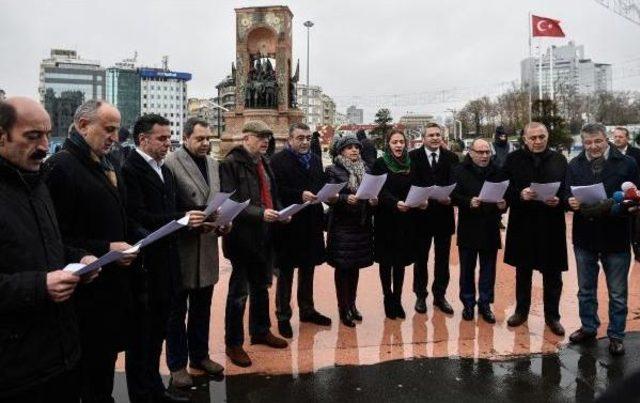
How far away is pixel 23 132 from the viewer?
2.19 metres

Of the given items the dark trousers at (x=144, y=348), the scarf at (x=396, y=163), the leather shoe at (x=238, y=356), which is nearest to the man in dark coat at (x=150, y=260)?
the dark trousers at (x=144, y=348)

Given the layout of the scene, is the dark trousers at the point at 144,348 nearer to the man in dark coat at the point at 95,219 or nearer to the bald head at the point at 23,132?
the man in dark coat at the point at 95,219

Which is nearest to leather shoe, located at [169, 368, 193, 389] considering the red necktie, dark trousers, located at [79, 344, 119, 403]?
dark trousers, located at [79, 344, 119, 403]

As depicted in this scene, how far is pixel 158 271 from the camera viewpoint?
342cm

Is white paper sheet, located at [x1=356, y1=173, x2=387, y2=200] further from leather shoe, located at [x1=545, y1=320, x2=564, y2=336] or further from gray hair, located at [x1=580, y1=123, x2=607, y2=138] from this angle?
leather shoe, located at [x1=545, y1=320, x2=564, y2=336]

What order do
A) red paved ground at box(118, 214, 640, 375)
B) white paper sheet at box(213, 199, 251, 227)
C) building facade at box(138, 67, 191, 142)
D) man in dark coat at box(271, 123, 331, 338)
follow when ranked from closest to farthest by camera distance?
white paper sheet at box(213, 199, 251, 227)
red paved ground at box(118, 214, 640, 375)
man in dark coat at box(271, 123, 331, 338)
building facade at box(138, 67, 191, 142)

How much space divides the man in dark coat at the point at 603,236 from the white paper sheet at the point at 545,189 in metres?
0.21

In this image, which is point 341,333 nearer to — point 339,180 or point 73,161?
point 339,180

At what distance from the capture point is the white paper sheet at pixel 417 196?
4.99 meters

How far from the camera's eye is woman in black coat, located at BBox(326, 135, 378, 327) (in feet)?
17.0

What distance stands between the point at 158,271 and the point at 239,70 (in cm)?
2217

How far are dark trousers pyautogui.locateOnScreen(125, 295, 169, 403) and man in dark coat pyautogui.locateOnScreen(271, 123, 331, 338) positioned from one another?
64.7 inches

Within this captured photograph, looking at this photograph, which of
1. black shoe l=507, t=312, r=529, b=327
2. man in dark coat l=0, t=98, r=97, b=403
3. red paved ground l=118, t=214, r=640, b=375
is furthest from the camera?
black shoe l=507, t=312, r=529, b=327

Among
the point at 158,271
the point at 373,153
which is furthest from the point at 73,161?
the point at 373,153
